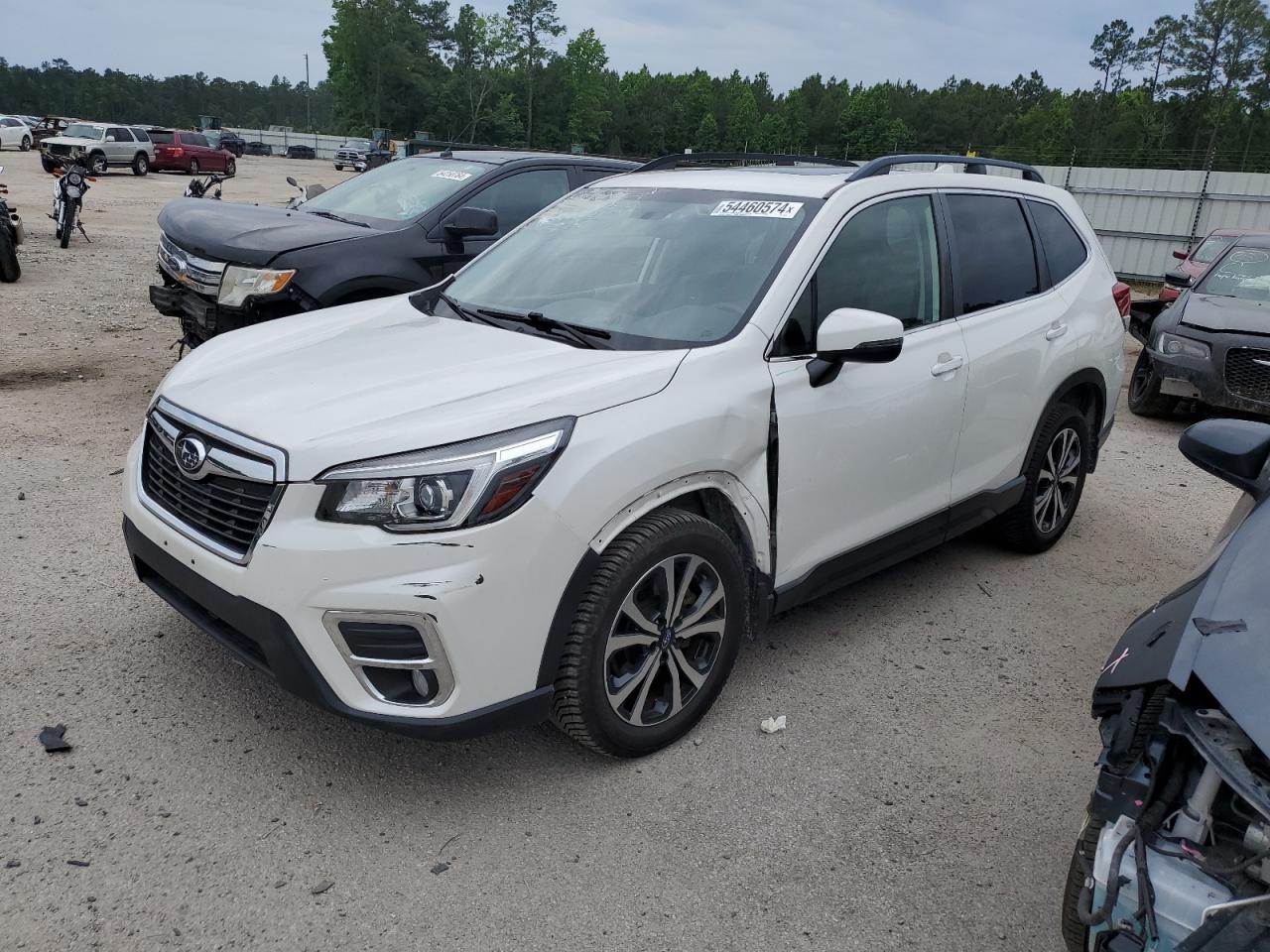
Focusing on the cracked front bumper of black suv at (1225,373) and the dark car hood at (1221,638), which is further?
the cracked front bumper of black suv at (1225,373)

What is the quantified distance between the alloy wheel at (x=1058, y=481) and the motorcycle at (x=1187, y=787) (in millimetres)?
2707

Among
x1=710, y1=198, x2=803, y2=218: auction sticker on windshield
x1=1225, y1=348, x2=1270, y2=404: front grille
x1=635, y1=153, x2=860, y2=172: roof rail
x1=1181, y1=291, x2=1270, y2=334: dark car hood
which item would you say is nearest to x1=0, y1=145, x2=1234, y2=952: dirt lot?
x1=710, y1=198, x2=803, y2=218: auction sticker on windshield

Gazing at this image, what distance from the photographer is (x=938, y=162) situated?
4.40m

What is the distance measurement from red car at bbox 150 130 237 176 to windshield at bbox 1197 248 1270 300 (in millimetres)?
37268

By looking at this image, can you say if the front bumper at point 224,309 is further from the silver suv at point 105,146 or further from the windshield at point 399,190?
the silver suv at point 105,146

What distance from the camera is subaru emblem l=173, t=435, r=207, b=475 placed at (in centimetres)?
→ 293

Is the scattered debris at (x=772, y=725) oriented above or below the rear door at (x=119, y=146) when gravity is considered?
below

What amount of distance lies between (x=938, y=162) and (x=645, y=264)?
1.53m

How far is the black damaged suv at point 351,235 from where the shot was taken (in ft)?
20.0

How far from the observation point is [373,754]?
10.6 ft

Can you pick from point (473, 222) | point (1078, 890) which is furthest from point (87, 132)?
point (1078, 890)

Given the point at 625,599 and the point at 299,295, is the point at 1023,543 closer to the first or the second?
the point at 625,599

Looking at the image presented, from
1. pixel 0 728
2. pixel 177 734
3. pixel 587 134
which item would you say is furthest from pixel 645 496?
pixel 587 134

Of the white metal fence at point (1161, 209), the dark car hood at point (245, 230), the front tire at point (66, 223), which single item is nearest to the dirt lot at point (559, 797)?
the dark car hood at point (245, 230)
